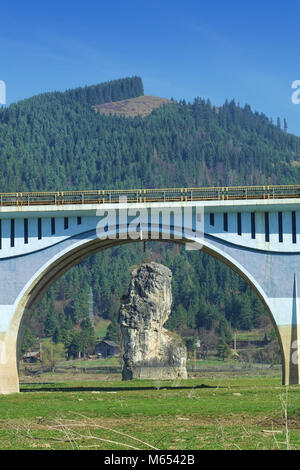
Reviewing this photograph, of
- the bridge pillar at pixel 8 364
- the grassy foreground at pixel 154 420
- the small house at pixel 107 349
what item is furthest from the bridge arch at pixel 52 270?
the small house at pixel 107 349

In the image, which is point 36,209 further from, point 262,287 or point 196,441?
point 196,441

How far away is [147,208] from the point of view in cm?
3844

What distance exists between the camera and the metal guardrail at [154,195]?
38.0 meters

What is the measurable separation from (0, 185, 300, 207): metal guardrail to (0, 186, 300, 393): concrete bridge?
5cm

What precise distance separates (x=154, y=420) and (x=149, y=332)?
47.8 metres

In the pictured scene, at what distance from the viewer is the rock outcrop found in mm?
69062

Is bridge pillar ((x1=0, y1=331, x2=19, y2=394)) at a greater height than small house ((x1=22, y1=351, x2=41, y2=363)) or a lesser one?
greater

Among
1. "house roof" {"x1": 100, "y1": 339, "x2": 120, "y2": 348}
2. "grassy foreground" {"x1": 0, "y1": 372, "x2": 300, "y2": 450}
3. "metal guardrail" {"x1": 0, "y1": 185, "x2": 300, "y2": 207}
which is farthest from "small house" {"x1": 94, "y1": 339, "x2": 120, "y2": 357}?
"grassy foreground" {"x1": 0, "y1": 372, "x2": 300, "y2": 450}

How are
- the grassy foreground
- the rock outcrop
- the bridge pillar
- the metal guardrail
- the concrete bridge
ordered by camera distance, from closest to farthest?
the grassy foreground
the concrete bridge
the metal guardrail
the bridge pillar
the rock outcrop

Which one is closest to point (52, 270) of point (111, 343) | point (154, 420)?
point (154, 420)

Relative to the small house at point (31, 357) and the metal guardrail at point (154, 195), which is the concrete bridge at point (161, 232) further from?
the small house at point (31, 357)

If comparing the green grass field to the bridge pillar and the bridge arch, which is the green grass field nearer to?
the bridge pillar

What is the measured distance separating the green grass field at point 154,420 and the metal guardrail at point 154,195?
28.0ft
